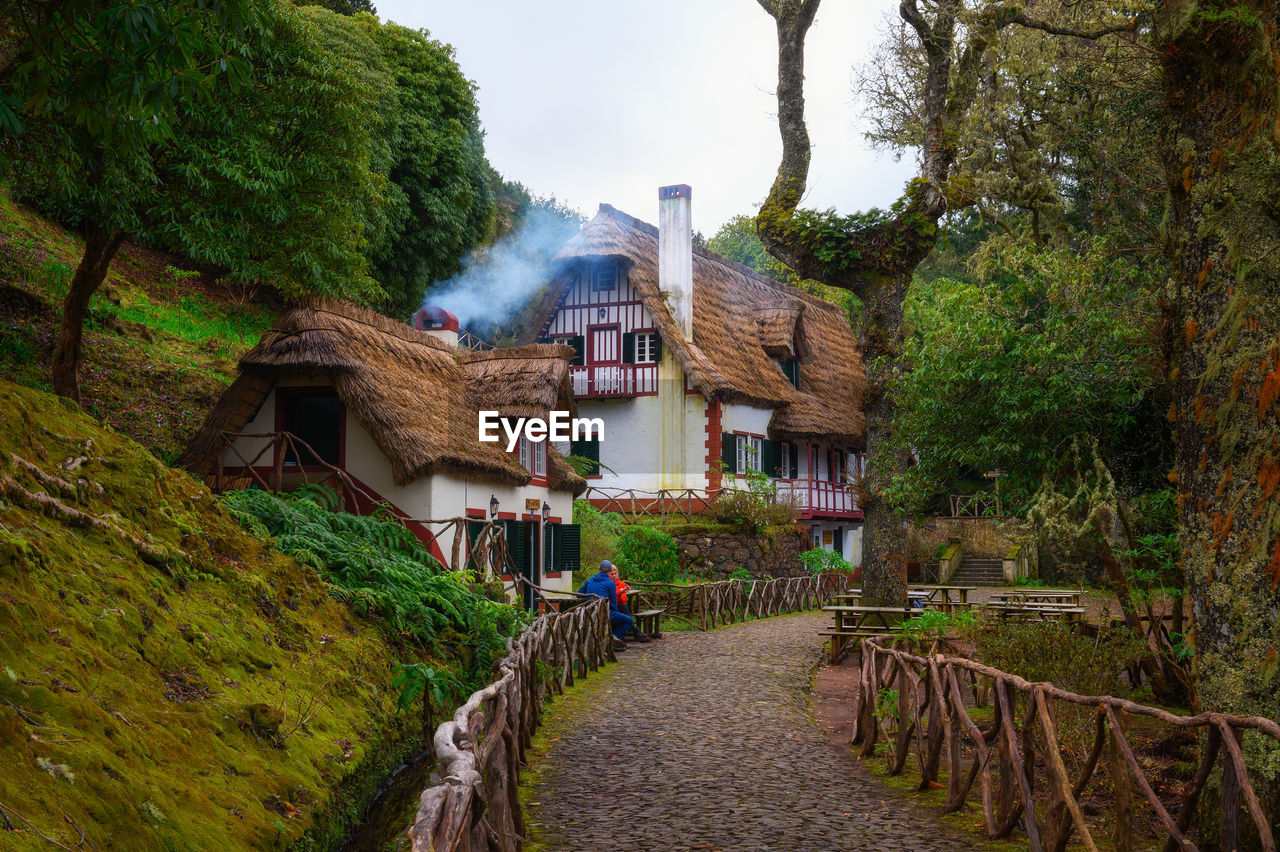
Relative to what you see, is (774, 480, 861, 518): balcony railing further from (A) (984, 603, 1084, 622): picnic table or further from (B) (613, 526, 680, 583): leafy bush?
(A) (984, 603, 1084, 622): picnic table

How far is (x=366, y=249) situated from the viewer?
98.6ft

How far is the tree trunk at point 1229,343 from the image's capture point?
6457 millimetres

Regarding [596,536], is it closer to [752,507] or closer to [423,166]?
[752,507]

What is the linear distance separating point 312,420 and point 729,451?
14079 mm

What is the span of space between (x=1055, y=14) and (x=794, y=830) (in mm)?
14890

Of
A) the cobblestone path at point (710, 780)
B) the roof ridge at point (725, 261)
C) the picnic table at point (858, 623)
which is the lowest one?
the cobblestone path at point (710, 780)

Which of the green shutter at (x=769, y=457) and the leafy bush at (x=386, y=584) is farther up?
the green shutter at (x=769, y=457)

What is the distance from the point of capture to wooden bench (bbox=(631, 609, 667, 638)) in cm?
1905

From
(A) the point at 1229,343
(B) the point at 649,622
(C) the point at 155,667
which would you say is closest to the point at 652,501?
(B) the point at 649,622

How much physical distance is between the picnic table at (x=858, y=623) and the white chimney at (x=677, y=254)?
583 inches

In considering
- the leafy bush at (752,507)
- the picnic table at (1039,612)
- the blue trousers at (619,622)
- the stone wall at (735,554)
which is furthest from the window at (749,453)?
the picnic table at (1039,612)

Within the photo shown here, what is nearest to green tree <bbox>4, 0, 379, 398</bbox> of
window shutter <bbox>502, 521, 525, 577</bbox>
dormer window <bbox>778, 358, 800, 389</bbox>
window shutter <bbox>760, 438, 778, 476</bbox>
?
window shutter <bbox>502, 521, 525, 577</bbox>

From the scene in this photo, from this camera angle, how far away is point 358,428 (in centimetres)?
1739

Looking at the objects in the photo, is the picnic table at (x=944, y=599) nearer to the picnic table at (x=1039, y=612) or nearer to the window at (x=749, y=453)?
the picnic table at (x=1039, y=612)
